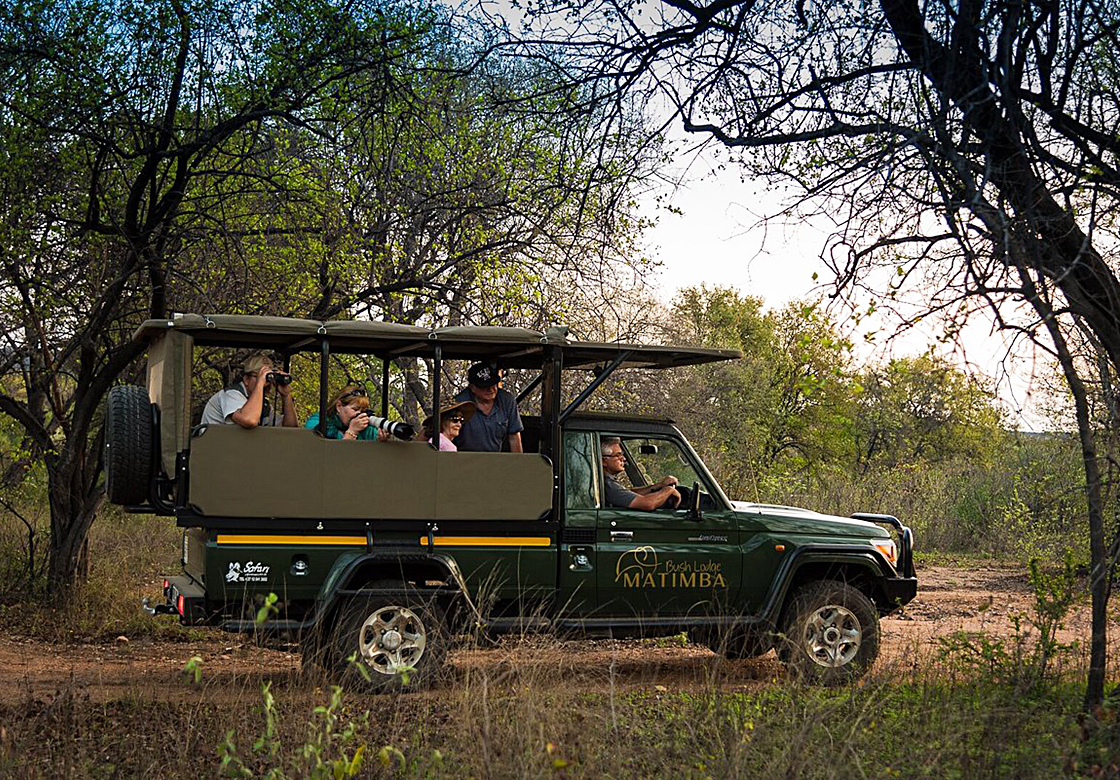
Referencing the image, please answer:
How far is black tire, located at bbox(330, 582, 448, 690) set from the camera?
8047 millimetres

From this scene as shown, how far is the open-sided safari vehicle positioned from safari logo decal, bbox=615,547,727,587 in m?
0.01

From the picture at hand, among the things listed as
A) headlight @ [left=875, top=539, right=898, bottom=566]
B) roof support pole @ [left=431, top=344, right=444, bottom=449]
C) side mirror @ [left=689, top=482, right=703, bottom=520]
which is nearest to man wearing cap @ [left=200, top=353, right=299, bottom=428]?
roof support pole @ [left=431, top=344, right=444, bottom=449]

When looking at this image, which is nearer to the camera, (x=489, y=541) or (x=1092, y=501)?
(x=1092, y=501)

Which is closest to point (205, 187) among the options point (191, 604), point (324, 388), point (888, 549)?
point (324, 388)

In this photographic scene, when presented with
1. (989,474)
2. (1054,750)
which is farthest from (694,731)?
(989,474)

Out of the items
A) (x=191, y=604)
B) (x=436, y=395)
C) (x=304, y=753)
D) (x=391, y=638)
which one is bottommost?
(x=304, y=753)

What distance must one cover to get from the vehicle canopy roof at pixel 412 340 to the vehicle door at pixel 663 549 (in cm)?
67

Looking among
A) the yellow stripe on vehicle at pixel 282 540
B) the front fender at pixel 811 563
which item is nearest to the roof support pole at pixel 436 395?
the yellow stripe on vehicle at pixel 282 540

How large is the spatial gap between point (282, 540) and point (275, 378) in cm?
115

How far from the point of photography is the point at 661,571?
352 inches

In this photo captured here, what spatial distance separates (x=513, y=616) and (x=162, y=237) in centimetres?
514

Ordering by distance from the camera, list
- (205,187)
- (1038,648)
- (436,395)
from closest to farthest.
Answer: (1038,648), (436,395), (205,187)

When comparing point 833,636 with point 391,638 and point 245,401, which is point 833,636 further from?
point 245,401

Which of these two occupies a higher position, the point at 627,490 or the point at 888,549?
the point at 627,490
